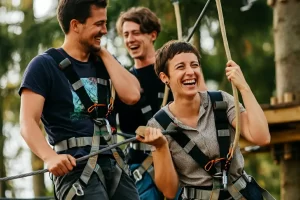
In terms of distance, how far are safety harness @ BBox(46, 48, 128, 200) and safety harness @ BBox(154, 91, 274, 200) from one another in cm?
31

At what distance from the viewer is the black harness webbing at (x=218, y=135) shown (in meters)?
5.31

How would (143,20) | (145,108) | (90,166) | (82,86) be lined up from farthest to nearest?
(143,20), (145,108), (82,86), (90,166)

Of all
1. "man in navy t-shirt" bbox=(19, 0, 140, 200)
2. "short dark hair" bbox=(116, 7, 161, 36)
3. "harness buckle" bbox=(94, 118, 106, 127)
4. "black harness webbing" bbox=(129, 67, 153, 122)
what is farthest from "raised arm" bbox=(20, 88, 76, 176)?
"short dark hair" bbox=(116, 7, 161, 36)

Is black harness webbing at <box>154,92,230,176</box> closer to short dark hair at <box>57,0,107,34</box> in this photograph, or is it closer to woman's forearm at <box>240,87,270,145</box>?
woman's forearm at <box>240,87,270,145</box>

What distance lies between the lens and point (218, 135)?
535 centimetres

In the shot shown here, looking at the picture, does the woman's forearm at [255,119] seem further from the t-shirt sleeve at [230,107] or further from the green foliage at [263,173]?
the green foliage at [263,173]

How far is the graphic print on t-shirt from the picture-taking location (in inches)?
209

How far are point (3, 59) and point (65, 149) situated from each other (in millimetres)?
8986

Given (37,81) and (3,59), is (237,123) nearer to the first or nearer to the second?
(37,81)

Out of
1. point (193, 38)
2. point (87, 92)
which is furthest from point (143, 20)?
point (193, 38)

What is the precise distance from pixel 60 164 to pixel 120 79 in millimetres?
754

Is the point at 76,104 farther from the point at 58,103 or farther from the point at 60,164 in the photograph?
the point at 60,164

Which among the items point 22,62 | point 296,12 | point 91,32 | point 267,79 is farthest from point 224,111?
point 22,62

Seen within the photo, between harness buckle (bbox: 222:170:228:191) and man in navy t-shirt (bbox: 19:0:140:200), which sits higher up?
man in navy t-shirt (bbox: 19:0:140:200)
